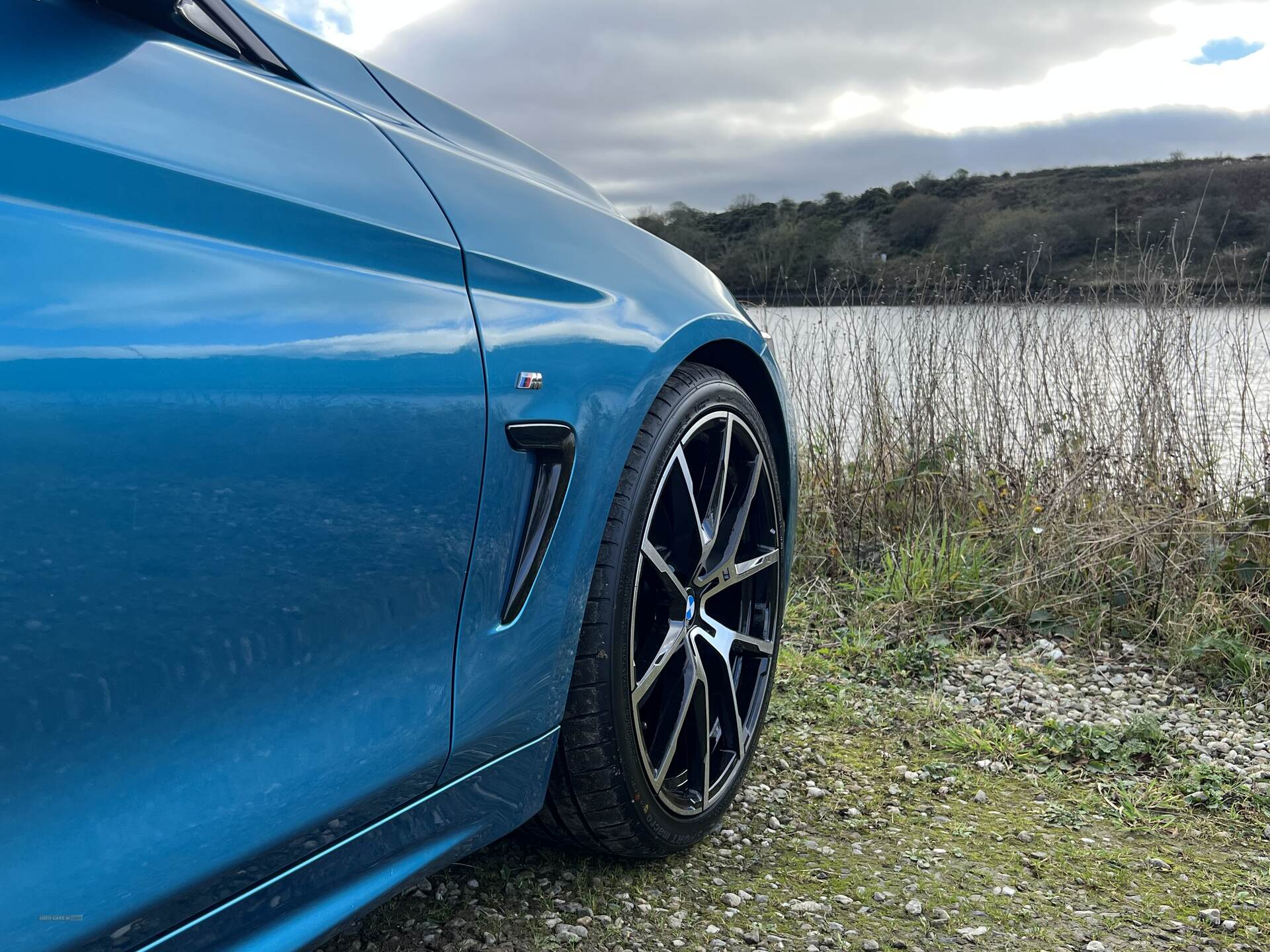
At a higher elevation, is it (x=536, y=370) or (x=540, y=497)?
(x=536, y=370)

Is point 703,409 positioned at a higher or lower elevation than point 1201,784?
higher

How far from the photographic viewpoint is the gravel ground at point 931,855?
1.77m

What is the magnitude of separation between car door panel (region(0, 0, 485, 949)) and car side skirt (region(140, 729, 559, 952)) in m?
0.03

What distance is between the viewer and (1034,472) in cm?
458

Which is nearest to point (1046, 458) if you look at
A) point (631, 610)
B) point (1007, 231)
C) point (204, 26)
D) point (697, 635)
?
point (1007, 231)

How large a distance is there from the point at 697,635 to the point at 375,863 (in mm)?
820

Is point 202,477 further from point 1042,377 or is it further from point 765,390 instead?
point 1042,377

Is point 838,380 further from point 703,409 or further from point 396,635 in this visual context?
point 396,635

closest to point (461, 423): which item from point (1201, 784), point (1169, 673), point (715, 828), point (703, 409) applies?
point (703, 409)

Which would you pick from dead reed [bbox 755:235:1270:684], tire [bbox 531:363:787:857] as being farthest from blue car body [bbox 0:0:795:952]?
dead reed [bbox 755:235:1270:684]

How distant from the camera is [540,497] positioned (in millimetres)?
1388

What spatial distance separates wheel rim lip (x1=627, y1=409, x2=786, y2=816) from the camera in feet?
5.46

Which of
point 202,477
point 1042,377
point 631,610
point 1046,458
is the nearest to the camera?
point 202,477

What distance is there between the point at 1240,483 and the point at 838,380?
6.02 ft
